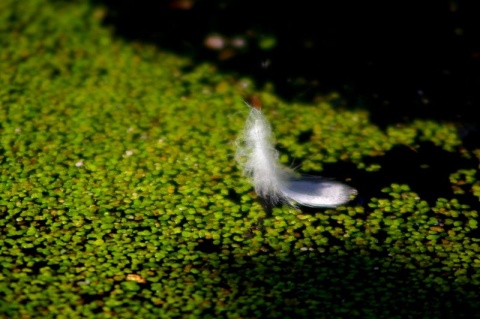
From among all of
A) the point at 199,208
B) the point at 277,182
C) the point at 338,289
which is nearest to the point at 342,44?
the point at 277,182

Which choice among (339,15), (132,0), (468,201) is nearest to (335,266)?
(468,201)

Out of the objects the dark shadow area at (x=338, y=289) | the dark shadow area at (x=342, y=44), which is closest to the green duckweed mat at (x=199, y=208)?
the dark shadow area at (x=338, y=289)

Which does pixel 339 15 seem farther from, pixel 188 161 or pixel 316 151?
pixel 188 161

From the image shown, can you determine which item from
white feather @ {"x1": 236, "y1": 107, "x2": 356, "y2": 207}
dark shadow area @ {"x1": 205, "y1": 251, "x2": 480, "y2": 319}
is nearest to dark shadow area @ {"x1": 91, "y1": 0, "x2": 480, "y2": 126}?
white feather @ {"x1": 236, "y1": 107, "x2": 356, "y2": 207}

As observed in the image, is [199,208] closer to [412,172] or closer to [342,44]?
[412,172]

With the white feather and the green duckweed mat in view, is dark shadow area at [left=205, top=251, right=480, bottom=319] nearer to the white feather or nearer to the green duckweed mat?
the green duckweed mat
